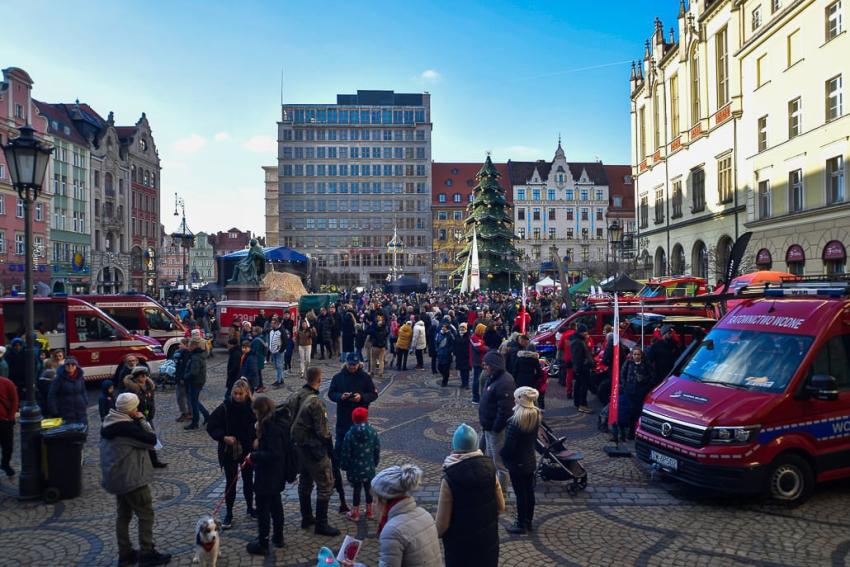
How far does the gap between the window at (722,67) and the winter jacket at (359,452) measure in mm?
33687

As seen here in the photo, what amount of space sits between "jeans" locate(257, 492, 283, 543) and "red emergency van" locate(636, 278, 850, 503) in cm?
468

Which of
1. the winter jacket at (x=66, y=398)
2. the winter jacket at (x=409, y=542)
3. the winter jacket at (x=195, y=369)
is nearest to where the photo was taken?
the winter jacket at (x=409, y=542)

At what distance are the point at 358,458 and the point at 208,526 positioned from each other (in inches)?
75.0

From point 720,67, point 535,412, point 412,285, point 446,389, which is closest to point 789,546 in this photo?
point 535,412

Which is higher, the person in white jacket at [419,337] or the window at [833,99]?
the window at [833,99]

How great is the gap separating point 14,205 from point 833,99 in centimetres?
5404

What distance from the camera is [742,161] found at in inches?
1198

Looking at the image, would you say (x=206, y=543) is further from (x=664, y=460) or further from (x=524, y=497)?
(x=664, y=460)

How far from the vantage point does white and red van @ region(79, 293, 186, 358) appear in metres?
18.0

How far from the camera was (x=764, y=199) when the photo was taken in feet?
93.9

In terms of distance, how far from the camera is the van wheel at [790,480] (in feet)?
22.9

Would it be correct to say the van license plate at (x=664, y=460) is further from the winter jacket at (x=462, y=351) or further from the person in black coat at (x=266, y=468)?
the winter jacket at (x=462, y=351)

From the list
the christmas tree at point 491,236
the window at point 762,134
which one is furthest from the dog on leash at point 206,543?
the christmas tree at point 491,236

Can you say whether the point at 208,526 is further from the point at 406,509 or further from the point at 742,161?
the point at 742,161
